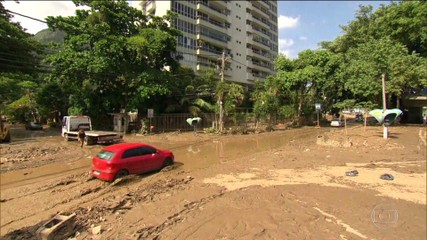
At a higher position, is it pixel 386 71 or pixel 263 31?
pixel 263 31

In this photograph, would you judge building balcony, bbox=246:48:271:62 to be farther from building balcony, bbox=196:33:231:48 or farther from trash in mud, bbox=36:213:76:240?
trash in mud, bbox=36:213:76:240

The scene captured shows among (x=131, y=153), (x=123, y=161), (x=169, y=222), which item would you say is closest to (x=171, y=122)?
(x=131, y=153)

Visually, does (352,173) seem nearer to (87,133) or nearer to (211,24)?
(87,133)

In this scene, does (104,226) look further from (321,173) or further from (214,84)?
(214,84)

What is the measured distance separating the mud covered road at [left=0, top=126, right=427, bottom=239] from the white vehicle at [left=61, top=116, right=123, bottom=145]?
7108 mm

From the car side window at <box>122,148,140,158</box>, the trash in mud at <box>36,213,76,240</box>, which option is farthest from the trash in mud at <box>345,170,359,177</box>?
the trash in mud at <box>36,213,76,240</box>

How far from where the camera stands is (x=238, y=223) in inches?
288

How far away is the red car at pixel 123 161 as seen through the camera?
39.4 feet

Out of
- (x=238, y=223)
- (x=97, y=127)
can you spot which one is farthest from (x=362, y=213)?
(x=97, y=127)

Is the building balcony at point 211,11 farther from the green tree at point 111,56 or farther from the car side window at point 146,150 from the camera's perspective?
the car side window at point 146,150

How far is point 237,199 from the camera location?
9172mm

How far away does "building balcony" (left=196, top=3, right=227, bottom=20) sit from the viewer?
5681 centimetres

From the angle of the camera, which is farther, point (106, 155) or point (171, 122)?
point (171, 122)

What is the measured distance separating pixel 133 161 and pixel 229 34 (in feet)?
187
